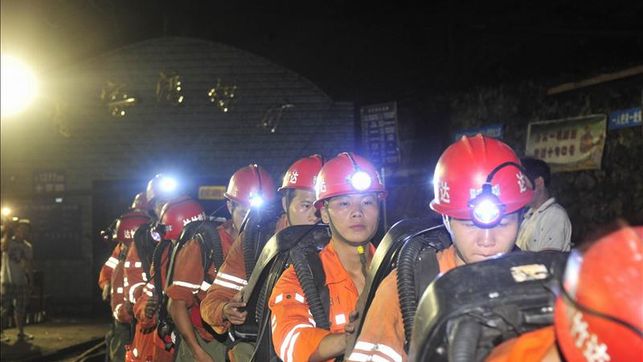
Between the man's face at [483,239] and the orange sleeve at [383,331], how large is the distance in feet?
0.89

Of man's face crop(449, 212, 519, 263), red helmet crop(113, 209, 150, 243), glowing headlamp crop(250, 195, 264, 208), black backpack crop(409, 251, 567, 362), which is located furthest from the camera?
red helmet crop(113, 209, 150, 243)

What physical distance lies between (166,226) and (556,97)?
5088 mm

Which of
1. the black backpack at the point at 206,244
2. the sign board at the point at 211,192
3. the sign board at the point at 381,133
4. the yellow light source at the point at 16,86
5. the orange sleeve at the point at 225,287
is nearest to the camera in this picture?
the orange sleeve at the point at 225,287

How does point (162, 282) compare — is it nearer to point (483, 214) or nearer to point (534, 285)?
point (483, 214)

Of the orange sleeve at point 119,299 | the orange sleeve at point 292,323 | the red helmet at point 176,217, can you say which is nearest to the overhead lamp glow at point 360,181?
the orange sleeve at point 292,323

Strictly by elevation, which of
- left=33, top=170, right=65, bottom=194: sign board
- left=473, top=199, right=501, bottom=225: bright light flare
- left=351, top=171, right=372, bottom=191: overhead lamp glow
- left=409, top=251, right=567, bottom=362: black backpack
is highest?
left=33, top=170, right=65, bottom=194: sign board

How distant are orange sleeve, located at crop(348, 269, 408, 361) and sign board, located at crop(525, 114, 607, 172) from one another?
6.20m

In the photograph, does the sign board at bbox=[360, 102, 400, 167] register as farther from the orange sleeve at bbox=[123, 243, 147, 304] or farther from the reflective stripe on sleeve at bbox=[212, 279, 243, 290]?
the reflective stripe on sleeve at bbox=[212, 279, 243, 290]

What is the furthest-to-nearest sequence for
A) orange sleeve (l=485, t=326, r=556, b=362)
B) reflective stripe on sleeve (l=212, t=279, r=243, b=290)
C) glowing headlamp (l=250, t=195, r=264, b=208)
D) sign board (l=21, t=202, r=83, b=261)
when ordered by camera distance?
sign board (l=21, t=202, r=83, b=261)
glowing headlamp (l=250, t=195, r=264, b=208)
reflective stripe on sleeve (l=212, t=279, r=243, b=290)
orange sleeve (l=485, t=326, r=556, b=362)

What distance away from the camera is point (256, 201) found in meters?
5.62

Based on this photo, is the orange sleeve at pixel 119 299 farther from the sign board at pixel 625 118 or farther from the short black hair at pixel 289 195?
the sign board at pixel 625 118

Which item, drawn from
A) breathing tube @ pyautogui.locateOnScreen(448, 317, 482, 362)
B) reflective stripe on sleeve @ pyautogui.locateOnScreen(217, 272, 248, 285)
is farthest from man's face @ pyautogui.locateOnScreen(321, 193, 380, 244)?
breathing tube @ pyautogui.locateOnScreen(448, 317, 482, 362)

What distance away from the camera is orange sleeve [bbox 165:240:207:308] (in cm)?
565

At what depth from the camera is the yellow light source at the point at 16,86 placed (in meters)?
16.8
